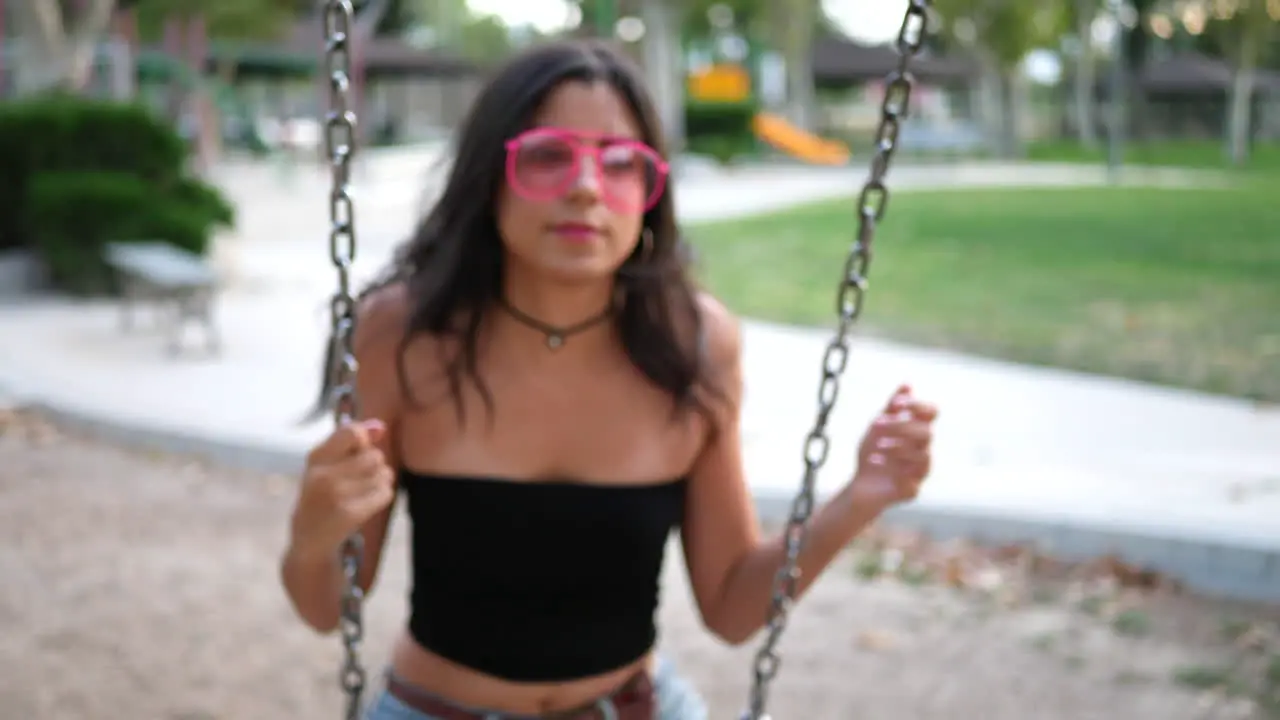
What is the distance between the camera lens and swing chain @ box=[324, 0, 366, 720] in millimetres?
1563

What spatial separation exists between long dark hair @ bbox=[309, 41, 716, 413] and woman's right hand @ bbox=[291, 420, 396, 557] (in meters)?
0.24

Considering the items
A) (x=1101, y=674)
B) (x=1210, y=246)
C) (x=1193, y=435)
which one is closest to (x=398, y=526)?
(x=1101, y=674)

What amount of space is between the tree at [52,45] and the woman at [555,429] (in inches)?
496

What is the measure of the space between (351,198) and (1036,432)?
490 centimetres

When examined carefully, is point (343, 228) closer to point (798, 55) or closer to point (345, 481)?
point (345, 481)

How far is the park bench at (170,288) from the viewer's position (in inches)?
336

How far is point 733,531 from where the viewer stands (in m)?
1.84

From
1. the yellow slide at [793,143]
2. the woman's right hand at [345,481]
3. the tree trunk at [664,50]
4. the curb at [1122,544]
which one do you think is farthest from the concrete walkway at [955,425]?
the yellow slide at [793,143]

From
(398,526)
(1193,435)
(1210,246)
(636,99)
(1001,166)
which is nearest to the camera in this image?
(636,99)

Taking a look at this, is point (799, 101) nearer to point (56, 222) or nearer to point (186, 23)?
point (186, 23)

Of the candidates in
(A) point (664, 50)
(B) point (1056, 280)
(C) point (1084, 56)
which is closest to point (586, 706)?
(B) point (1056, 280)

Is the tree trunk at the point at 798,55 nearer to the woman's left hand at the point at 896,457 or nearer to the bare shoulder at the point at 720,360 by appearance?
the bare shoulder at the point at 720,360

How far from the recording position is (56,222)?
1080 centimetres

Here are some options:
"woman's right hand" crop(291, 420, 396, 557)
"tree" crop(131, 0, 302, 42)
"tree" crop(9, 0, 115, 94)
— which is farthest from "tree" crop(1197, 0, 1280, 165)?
"woman's right hand" crop(291, 420, 396, 557)
